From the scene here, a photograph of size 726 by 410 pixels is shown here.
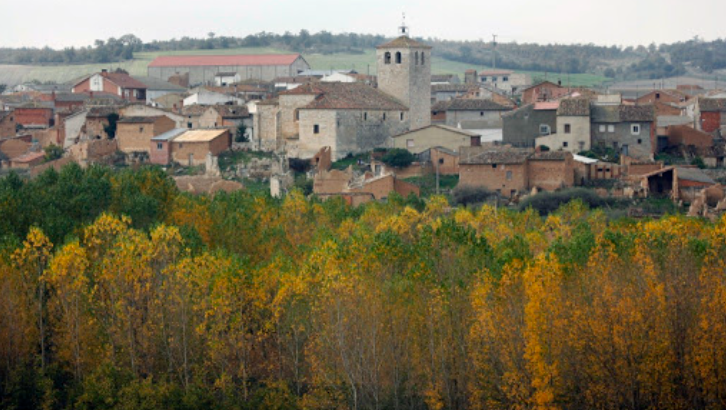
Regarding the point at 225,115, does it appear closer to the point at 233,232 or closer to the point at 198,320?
the point at 233,232

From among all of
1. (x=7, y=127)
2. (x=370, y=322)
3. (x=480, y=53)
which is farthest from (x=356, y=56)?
(x=370, y=322)

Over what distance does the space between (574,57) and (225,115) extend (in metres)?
73.9

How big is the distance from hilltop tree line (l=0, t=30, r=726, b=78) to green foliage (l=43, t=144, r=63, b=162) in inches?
2021

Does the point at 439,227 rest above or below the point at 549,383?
above

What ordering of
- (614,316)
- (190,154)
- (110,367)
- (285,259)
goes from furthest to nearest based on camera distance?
1. (190,154)
2. (285,259)
3. (110,367)
4. (614,316)

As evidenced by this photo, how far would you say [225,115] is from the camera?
5459cm

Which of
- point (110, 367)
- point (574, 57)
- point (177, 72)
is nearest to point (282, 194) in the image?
point (110, 367)

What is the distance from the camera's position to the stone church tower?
54.4 meters

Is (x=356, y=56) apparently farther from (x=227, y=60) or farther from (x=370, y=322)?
(x=370, y=322)

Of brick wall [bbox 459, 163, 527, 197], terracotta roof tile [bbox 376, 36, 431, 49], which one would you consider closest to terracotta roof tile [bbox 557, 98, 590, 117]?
brick wall [bbox 459, 163, 527, 197]

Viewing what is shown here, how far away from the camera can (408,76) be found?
54.4 m

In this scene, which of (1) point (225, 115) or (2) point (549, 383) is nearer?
(2) point (549, 383)

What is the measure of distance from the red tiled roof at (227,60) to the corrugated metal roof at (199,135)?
3200 cm

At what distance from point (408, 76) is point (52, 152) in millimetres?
14201
